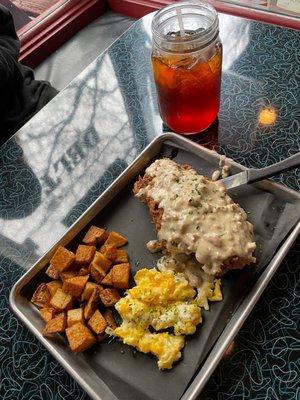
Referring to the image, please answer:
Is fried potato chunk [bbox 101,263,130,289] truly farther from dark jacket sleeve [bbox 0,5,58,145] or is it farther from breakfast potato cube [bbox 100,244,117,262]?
dark jacket sleeve [bbox 0,5,58,145]

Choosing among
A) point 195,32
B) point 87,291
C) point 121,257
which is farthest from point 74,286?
point 195,32

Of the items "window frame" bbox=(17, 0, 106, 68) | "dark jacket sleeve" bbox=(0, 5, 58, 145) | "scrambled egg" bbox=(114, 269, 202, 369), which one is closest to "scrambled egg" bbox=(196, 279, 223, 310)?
"scrambled egg" bbox=(114, 269, 202, 369)

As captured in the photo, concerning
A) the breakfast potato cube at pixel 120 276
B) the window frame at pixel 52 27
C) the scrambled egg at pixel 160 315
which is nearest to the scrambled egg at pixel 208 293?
the scrambled egg at pixel 160 315

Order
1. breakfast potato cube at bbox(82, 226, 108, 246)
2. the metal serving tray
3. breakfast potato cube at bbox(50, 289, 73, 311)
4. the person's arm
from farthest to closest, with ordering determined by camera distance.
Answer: the person's arm
breakfast potato cube at bbox(82, 226, 108, 246)
breakfast potato cube at bbox(50, 289, 73, 311)
the metal serving tray

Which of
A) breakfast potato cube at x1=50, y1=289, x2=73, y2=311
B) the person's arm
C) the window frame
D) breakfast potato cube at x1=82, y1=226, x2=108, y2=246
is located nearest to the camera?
breakfast potato cube at x1=50, y1=289, x2=73, y2=311

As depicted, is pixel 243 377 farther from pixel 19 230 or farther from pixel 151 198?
pixel 19 230

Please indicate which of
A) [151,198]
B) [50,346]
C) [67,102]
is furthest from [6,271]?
[67,102]

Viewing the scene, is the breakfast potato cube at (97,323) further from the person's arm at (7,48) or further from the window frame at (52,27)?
the window frame at (52,27)
